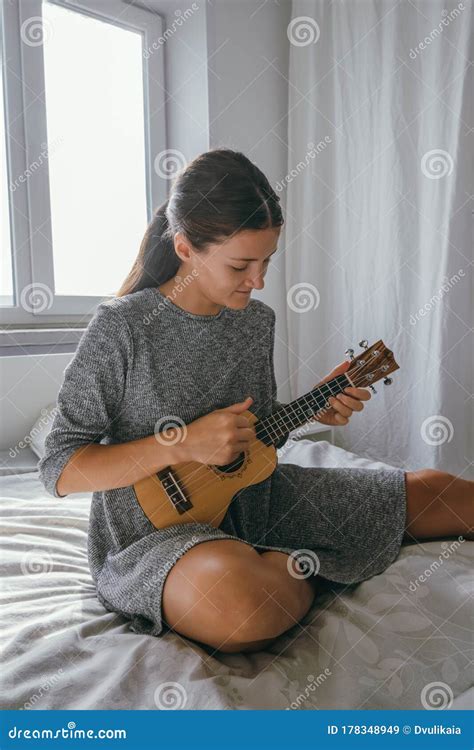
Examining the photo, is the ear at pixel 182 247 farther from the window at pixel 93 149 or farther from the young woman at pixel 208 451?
the window at pixel 93 149

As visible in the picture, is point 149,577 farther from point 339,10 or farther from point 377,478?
point 339,10

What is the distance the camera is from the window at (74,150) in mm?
1716

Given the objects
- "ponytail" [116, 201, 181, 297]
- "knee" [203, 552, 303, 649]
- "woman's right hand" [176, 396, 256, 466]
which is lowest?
"knee" [203, 552, 303, 649]

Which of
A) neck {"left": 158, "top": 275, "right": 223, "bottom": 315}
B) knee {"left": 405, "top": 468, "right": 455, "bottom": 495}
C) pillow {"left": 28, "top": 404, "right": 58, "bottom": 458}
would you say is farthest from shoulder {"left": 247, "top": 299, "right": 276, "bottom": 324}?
pillow {"left": 28, "top": 404, "right": 58, "bottom": 458}

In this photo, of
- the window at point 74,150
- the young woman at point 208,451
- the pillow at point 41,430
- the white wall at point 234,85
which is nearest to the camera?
the young woman at point 208,451

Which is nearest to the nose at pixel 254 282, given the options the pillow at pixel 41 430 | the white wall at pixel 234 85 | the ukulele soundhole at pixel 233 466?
the ukulele soundhole at pixel 233 466

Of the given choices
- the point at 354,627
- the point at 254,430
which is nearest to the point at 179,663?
the point at 354,627

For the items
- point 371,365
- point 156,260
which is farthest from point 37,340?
point 371,365

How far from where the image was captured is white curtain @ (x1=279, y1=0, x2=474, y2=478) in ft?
5.28

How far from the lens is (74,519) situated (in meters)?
1.14

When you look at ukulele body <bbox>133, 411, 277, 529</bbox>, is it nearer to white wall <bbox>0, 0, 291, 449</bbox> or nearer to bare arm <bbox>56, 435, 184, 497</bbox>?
bare arm <bbox>56, 435, 184, 497</bbox>

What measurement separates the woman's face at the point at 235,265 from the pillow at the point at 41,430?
76 centimetres

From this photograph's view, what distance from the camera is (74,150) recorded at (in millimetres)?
1855

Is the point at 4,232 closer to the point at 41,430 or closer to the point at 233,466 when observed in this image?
the point at 41,430
